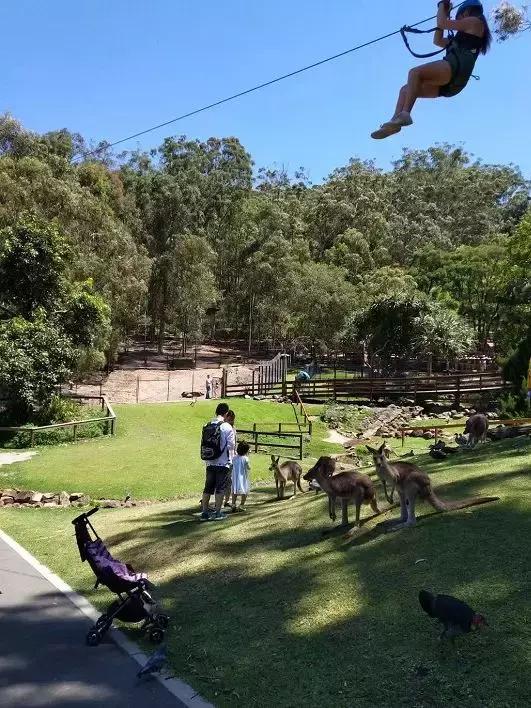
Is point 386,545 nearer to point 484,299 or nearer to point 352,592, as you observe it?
point 352,592

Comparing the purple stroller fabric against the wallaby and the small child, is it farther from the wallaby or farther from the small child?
the wallaby

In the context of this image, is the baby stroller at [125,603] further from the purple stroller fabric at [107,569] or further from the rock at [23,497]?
the rock at [23,497]

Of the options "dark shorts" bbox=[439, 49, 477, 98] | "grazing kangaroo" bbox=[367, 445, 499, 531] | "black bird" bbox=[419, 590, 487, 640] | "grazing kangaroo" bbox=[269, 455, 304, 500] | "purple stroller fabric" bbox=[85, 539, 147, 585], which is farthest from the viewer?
"grazing kangaroo" bbox=[269, 455, 304, 500]

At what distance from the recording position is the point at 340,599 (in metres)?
5.41

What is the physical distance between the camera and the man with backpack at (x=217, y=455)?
8781 millimetres

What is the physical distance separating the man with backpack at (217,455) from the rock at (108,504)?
2.98 metres

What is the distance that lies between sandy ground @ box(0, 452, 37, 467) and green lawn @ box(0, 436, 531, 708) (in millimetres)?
9098

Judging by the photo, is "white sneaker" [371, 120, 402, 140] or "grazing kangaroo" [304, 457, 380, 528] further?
"grazing kangaroo" [304, 457, 380, 528]

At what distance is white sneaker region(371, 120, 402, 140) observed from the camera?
456 centimetres

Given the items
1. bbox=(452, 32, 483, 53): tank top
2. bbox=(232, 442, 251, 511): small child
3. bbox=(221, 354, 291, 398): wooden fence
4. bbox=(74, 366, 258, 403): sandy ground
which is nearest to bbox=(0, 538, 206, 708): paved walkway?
bbox=(232, 442, 251, 511): small child

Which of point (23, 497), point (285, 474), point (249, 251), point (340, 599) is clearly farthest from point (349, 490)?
point (249, 251)

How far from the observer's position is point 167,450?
60.7ft

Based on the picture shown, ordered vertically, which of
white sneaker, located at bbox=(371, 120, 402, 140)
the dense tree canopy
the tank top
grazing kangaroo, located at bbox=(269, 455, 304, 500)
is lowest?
grazing kangaroo, located at bbox=(269, 455, 304, 500)

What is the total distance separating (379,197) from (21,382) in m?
54.5
